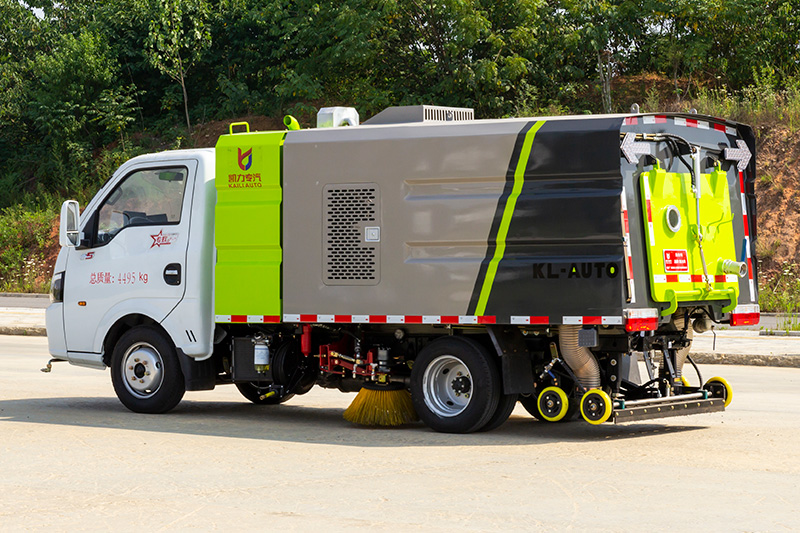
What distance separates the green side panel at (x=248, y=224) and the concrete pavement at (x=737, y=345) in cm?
530

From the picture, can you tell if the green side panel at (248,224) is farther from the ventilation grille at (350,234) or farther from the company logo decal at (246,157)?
the ventilation grille at (350,234)

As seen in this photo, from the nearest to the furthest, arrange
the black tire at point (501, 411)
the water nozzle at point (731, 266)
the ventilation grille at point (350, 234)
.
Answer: the black tire at point (501, 411) < the ventilation grille at point (350, 234) < the water nozzle at point (731, 266)

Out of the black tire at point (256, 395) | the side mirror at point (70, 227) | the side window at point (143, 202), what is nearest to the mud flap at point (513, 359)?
the black tire at point (256, 395)

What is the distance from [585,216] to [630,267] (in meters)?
0.55

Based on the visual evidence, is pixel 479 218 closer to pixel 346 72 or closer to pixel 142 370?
pixel 142 370

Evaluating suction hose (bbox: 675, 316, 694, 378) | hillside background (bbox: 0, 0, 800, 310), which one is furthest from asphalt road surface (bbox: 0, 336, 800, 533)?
hillside background (bbox: 0, 0, 800, 310)

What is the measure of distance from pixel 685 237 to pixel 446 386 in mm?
2453

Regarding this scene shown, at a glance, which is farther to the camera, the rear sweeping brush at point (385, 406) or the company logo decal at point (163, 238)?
the company logo decal at point (163, 238)

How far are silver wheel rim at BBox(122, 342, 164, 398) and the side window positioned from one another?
4.02 feet

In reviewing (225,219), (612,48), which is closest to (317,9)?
(612,48)

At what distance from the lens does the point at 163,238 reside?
10.8m

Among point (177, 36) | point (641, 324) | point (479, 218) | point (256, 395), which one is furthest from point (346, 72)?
point (641, 324)

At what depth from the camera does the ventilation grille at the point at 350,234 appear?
965 centimetres

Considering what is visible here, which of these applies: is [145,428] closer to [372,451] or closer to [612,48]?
[372,451]
